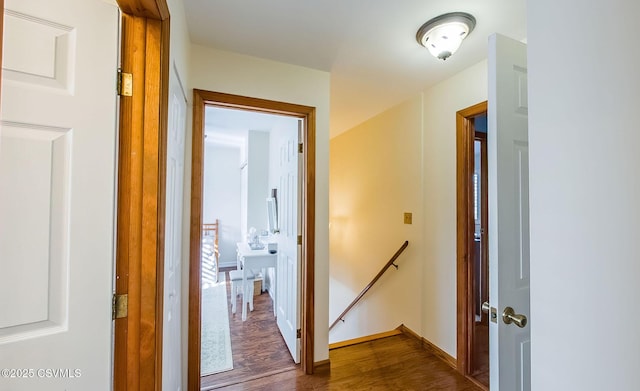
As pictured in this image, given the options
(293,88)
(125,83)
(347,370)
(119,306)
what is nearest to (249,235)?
(347,370)

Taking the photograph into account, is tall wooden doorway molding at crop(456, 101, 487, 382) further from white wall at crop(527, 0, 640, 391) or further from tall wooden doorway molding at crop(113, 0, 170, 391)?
tall wooden doorway molding at crop(113, 0, 170, 391)

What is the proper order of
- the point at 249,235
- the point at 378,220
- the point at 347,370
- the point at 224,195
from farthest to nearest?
the point at 224,195, the point at 249,235, the point at 378,220, the point at 347,370

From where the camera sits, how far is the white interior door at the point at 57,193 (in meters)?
0.78

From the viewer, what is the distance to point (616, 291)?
55 cm

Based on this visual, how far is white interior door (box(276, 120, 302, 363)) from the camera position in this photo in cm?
219

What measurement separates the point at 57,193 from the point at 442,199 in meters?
2.40

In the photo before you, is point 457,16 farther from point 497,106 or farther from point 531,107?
point 531,107

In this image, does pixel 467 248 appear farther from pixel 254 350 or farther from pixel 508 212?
pixel 254 350

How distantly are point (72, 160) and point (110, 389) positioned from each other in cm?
81

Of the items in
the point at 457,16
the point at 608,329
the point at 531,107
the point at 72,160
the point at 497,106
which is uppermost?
the point at 457,16

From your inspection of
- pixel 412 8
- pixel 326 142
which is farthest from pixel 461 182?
pixel 412 8

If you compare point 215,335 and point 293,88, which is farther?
point 215,335

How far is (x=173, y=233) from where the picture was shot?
4.68ft

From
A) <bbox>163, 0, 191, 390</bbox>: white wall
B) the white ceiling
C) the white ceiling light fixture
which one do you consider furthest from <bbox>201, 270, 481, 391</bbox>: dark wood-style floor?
the white ceiling
